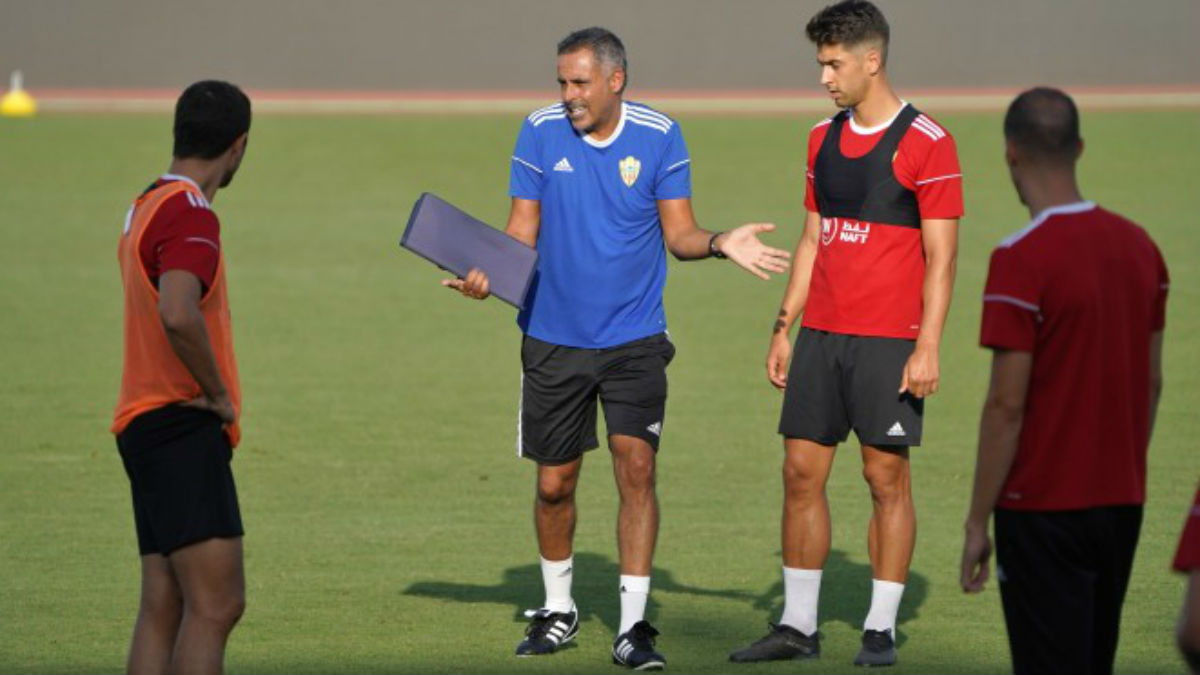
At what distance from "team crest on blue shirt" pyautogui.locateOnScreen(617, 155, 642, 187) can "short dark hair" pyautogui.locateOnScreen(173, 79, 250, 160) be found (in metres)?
2.02

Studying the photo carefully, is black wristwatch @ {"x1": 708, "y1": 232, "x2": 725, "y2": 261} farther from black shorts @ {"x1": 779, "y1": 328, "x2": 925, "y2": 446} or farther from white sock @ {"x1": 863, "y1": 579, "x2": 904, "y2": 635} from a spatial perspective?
white sock @ {"x1": 863, "y1": 579, "x2": 904, "y2": 635}

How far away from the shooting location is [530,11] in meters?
39.0

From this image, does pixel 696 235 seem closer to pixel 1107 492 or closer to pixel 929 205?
pixel 929 205

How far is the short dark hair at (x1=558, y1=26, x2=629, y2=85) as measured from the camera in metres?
7.04

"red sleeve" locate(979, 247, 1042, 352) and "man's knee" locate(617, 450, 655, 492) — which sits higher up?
"red sleeve" locate(979, 247, 1042, 352)

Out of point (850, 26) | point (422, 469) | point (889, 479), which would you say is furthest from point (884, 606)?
point (422, 469)

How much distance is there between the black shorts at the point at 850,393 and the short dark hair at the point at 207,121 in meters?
2.49

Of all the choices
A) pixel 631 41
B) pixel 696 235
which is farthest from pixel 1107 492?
pixel 631 41

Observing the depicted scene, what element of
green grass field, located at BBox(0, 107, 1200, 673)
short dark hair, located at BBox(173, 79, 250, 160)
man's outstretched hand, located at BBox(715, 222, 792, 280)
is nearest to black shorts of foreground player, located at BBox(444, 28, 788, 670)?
man's outstretched hand, located at BBox(715, 222, 792, 280)

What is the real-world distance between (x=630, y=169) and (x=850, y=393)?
3.89 ft

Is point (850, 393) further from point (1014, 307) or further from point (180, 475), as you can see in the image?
point (180, 475)

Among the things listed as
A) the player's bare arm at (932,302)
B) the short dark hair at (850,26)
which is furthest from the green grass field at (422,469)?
the short dark hair at (850,26)

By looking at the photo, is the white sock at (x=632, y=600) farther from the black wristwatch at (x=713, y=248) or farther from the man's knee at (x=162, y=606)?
the man's knee at (x=162, y=606)

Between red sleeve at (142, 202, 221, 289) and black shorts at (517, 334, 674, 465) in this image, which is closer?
red sleeve at (142, 202, 221, 289)
